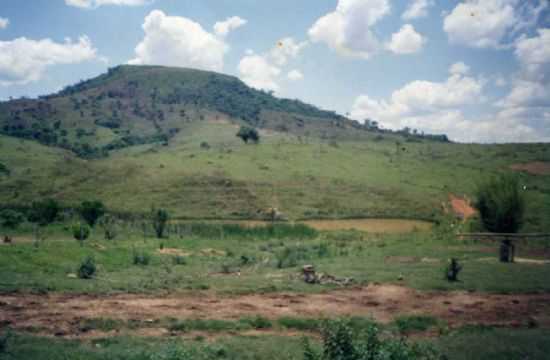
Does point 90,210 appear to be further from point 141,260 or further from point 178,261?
point 178,261

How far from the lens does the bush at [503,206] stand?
28.2m

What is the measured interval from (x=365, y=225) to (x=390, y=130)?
129306 mm

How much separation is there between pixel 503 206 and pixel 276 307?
20.4 m

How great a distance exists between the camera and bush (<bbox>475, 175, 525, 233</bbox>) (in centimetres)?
2820

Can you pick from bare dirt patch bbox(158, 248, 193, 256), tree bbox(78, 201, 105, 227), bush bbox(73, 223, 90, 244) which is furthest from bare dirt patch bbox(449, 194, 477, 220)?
bush bbox(73, 223, 90, 244)

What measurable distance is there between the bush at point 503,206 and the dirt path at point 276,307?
1313 cm

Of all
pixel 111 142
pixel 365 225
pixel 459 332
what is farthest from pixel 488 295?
pixel 111 142

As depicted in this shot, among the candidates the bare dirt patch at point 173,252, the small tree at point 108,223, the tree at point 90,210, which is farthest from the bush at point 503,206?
the tree at point 90,210

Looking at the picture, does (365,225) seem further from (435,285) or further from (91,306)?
(91,306)

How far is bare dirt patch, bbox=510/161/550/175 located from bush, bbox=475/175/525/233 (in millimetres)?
57137

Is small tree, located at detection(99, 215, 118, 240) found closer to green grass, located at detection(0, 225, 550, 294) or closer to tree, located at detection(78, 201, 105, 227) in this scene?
tree, located at detection(78, 201, 105, 227)

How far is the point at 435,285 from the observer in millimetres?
17844

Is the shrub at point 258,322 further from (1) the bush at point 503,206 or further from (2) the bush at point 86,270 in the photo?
(1) the bush at point 503,206

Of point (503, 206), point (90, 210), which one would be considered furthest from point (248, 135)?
point (503, 206)
